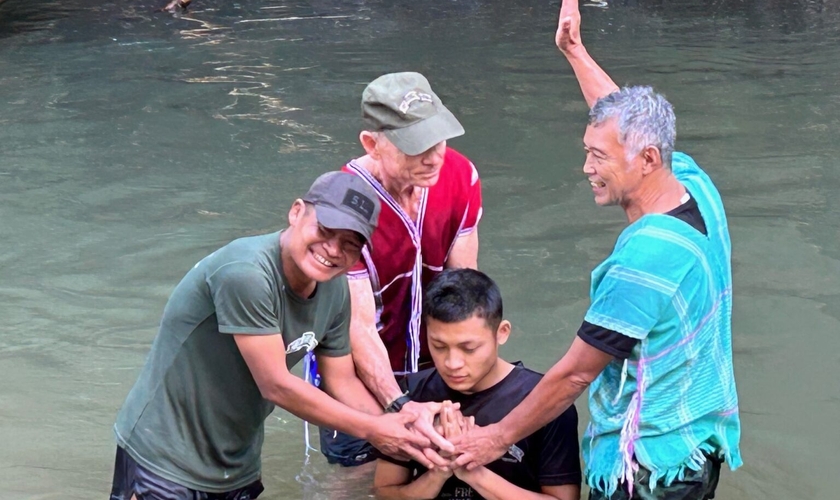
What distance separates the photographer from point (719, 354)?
10.6 ft

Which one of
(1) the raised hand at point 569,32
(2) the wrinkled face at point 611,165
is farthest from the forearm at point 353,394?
(1) the raised hand at point 569,32

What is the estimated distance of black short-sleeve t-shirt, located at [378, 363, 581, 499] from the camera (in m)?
3.62

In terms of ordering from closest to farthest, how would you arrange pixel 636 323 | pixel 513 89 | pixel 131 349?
pixel 636 323 → pixel 131 349 → pixel 513 89

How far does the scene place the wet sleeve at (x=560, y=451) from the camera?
361 cm

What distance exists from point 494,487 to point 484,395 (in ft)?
1.06

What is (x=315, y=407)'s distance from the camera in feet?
11.1

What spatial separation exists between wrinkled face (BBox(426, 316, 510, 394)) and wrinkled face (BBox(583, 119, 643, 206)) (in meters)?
0.73

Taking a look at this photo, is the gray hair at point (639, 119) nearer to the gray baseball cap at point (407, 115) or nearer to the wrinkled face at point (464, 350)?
the gray baseball cap at point (407, 115)

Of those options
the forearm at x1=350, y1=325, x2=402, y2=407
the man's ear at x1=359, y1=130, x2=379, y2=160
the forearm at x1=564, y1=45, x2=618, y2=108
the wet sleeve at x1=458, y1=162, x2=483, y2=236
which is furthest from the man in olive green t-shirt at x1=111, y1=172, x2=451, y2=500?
the forearm at x1=564, y1=45, x2=618, y2=108

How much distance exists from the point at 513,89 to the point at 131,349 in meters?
6.23

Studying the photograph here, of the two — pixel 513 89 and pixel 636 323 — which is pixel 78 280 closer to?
pixel 636 323

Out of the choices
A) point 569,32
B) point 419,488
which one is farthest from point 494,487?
point 569,32

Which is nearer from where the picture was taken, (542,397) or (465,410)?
(542,397)

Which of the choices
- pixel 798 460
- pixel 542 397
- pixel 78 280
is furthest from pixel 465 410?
pixel 78 280
